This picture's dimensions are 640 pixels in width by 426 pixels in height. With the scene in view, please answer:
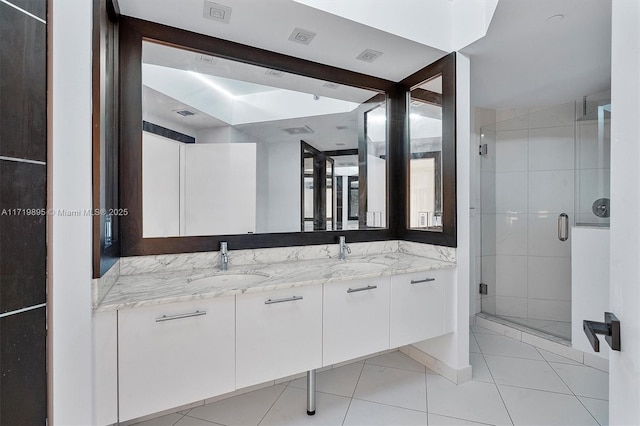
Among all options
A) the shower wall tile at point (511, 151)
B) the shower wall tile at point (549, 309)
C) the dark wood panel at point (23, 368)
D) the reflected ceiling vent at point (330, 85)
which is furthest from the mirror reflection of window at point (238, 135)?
the shower wall tile at point (549, 309)

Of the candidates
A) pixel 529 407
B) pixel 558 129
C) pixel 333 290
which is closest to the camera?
pixel 333 290

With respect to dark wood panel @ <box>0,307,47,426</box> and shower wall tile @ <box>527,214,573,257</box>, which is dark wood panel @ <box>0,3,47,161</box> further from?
shower wall tile @ <box>527,214,573,257</box>

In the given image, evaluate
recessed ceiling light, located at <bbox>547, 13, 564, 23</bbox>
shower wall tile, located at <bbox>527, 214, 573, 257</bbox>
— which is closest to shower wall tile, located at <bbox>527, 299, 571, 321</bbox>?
shower wall tile, located at <bbox>527, 214, 573, 257</bbox>

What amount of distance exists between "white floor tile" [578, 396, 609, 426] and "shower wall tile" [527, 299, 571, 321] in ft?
3.82

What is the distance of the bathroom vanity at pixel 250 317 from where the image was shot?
1255 mm

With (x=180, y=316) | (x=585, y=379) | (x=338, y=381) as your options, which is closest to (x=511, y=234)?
(x=585, y=379)

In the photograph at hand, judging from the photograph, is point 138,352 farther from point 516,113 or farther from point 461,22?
point 516,113

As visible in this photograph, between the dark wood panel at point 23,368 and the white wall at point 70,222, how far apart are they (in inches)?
1.2

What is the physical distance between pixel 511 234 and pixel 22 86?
370 cm

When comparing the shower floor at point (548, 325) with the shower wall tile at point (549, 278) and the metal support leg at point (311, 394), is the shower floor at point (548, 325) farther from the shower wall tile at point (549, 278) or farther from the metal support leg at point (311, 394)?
the metal support leg at point (311, 394)

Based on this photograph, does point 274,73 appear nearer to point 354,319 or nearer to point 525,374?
point 354,319

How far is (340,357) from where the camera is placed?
1.67m

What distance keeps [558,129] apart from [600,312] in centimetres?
175

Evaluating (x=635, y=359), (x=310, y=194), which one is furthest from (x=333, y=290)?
(x=635, y=359)
